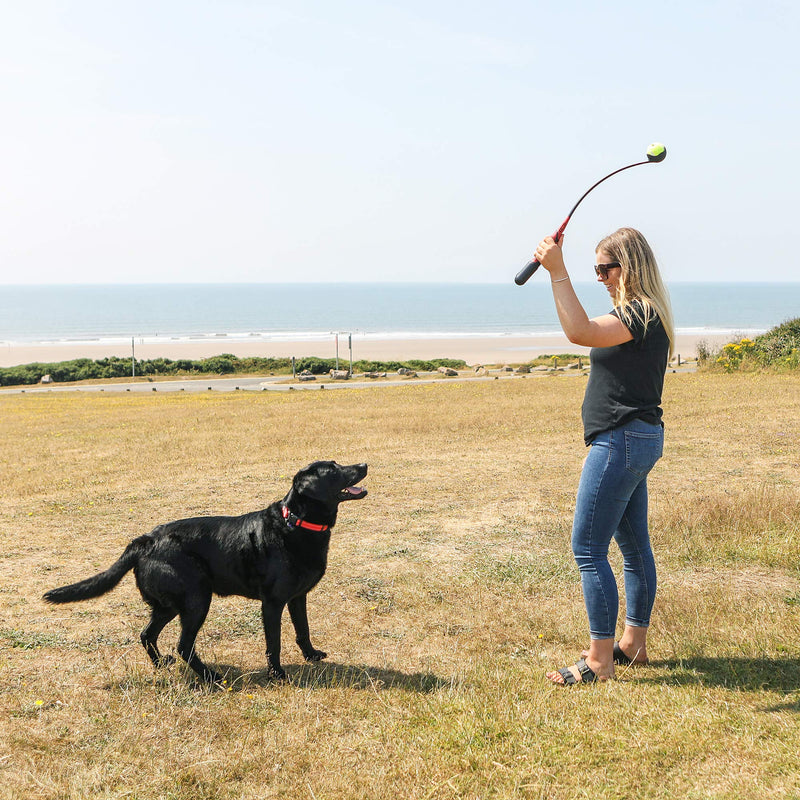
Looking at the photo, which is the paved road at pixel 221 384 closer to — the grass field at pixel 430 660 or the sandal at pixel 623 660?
the grass field at pixel 430 660

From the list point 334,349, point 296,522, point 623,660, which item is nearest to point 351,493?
point 296,522

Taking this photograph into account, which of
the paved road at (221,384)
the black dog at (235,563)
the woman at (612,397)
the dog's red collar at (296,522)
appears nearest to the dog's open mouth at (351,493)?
the black dog at (235,563)

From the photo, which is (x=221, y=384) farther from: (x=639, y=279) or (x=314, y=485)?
(x=639, y=279)

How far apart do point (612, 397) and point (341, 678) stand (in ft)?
6.91

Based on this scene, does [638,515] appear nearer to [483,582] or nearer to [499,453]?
[483,582]

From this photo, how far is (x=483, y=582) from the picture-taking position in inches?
225

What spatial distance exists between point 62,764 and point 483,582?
3224 millimetres

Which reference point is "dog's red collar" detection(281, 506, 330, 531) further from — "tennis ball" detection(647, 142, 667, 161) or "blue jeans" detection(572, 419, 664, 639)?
"tennis ball" detection(647, 142, 667, 161)

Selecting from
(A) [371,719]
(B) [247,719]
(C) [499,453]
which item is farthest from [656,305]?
(C) [499,453]

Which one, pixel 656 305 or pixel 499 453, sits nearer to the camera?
pixel 656 305

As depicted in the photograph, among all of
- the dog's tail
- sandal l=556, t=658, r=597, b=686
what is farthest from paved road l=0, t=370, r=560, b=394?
sandal l=556, t=658, r=597, b=686

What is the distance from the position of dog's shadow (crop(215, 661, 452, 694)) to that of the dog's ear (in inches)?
38.2

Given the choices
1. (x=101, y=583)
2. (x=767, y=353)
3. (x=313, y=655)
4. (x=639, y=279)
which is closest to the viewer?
(x=639, y=279)

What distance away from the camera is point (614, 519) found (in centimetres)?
386
